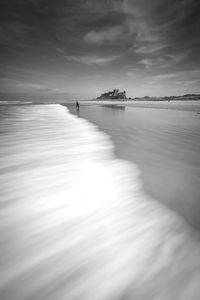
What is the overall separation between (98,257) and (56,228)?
53 centimetres

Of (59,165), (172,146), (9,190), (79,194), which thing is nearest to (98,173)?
(79,194)

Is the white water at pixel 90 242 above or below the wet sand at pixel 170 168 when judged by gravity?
below

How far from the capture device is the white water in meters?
1.10

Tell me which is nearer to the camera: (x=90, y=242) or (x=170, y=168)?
(x=90, y=242)

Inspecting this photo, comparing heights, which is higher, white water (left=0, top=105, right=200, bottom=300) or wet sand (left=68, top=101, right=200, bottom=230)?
wet sand (left=68, top=101, right=200, bottom=230)

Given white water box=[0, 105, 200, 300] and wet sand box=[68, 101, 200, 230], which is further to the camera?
wet sand box=[68, 101, 200, 230]

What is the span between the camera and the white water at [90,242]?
3.61 ft

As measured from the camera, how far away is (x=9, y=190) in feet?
7.07

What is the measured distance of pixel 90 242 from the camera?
1413 mm

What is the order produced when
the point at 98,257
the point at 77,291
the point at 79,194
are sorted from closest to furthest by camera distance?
1. the point at 77,291
2. the point at 98,257
3. the point at 79,194

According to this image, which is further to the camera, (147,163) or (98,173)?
(147,163)

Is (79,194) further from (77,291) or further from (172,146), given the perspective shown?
(172,146)

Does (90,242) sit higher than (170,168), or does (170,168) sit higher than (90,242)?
(170,168)

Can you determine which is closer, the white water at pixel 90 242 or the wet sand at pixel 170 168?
the white water at pixel 90 242
